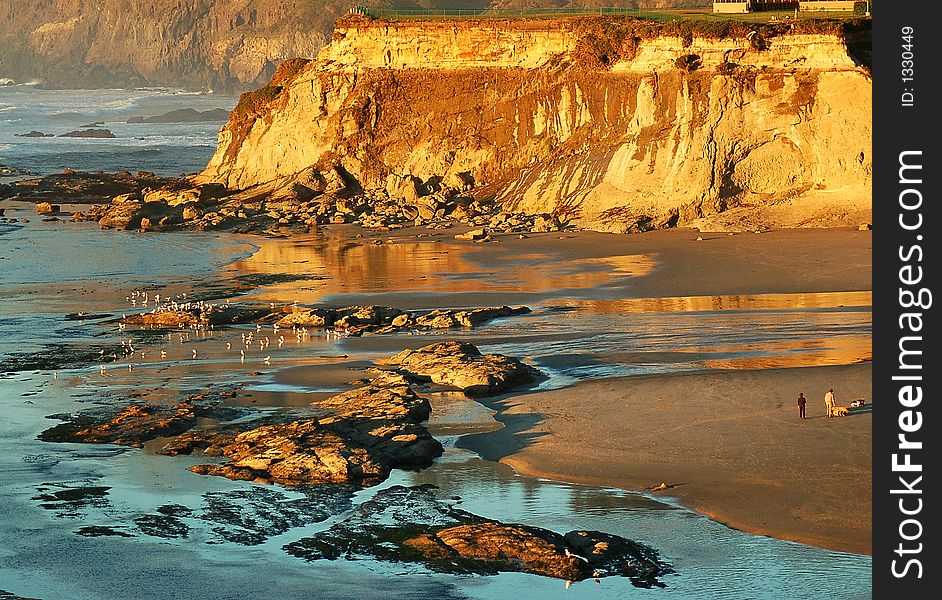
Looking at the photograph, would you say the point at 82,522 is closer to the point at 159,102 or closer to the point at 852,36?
the point at 852,36

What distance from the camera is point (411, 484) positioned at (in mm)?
15188

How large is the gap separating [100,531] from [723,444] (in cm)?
701

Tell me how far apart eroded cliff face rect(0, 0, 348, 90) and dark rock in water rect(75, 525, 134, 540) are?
113328 mm

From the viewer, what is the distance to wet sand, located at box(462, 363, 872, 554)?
13.9m

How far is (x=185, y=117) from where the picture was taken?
9375 centimetres

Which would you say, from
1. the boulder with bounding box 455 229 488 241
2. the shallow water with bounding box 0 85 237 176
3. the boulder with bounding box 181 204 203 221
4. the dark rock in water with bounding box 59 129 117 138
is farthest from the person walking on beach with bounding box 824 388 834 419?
the dark rock in water with bounding box 59 129 117 138

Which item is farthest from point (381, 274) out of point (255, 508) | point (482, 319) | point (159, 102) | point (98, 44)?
point (98, 44)

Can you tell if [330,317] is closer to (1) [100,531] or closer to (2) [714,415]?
(2) [714,415]

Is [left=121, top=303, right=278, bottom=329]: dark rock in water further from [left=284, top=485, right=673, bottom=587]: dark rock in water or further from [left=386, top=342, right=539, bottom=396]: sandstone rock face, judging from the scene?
[left=284, top=485, right=673, bottom=587]: dark rock in water

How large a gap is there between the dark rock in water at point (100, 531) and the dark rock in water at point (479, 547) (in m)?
1.73

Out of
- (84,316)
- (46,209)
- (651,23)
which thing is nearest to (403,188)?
(651,23)

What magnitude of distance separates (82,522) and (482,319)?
11135 mm

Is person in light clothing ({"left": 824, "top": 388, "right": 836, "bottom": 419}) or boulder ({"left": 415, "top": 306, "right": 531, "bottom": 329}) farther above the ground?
boulder ({"left": 415, "top": 306, "right": 531, "bottom": 329})

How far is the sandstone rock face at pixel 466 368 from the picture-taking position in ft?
62.4
